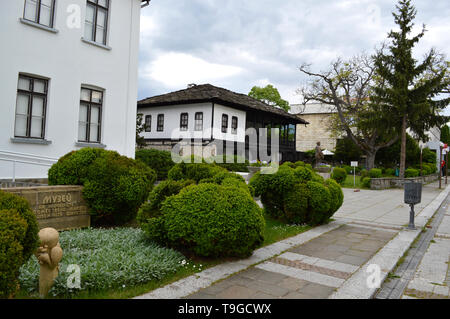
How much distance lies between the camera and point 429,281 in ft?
14.8

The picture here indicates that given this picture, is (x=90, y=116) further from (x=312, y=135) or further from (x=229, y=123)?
(x=312, y=135)

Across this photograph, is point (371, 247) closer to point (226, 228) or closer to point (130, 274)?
point (226, 228)

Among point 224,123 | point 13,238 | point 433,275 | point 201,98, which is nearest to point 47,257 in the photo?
point 13,238

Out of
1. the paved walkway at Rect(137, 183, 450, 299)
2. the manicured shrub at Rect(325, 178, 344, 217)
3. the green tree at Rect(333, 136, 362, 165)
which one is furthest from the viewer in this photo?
the green tree at Rect(333, 136, 362, 165)

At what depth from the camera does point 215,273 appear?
169 inches

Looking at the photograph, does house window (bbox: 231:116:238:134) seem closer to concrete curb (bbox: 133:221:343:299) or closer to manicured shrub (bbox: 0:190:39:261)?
concrete curb (bbox: 133:221:343:299)

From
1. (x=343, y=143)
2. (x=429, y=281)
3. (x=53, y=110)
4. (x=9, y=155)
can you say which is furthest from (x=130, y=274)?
(x=343, y=143)

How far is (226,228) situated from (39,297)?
2305mm

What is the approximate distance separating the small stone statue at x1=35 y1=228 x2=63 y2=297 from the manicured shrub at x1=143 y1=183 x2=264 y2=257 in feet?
5.39

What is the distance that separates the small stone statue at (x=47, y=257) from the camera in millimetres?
3283

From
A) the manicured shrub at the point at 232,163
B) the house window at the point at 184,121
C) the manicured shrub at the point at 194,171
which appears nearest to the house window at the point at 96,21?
the manicured shrub at the point at 194,171

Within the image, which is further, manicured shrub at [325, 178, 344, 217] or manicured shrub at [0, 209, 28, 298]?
manicured shrub at [325, 178, 344, 217]

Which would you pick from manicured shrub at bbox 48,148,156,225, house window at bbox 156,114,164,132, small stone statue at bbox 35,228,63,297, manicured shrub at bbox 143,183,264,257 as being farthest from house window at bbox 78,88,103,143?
house window at bbox 156,114,164,132

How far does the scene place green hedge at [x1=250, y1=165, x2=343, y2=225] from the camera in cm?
761
